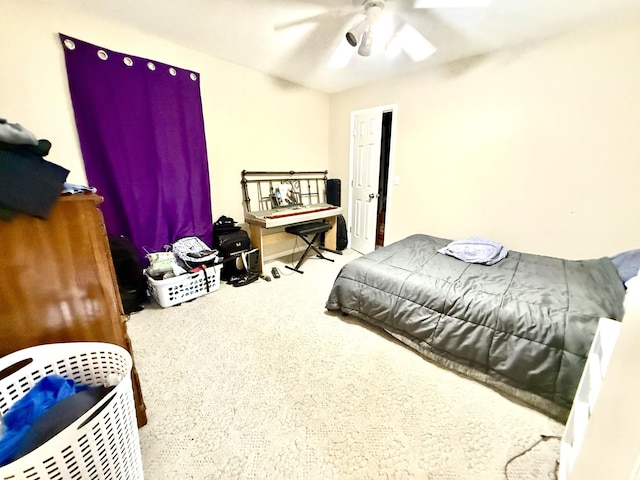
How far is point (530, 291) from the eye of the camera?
1.61 meters

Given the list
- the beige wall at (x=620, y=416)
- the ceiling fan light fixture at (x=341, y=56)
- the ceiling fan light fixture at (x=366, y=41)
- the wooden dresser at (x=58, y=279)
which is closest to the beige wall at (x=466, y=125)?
the ceiling fan light fixture at (x=341, y=56)

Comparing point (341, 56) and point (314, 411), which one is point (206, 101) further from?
point (314, 411)

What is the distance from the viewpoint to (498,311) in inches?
57.3

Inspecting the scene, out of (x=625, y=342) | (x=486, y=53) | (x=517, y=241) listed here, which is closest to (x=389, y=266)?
(x=625, y=342)

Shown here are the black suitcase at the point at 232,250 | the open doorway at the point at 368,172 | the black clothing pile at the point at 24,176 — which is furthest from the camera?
the open doorway at the point at 368,172

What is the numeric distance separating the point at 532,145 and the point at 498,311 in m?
1.92

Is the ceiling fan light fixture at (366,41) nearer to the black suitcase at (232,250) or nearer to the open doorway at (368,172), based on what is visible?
the open doorway at (368,172)

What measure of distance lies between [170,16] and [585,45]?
332cm

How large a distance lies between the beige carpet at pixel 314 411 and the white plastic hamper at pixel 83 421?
37cm

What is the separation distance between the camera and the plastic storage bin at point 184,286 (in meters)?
2.25

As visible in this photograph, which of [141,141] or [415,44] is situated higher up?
[415,44]

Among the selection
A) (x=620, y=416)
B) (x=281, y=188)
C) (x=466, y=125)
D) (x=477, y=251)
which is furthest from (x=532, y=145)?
(x=281, y=188)

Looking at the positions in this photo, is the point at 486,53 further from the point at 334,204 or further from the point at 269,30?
the point at 334,204

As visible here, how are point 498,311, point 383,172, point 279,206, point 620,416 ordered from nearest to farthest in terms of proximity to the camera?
1. point 620,416
2. point 498,311
3. point 279,206
4. point 383,172
